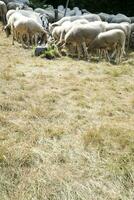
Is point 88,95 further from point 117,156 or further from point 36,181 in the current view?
point 36,181

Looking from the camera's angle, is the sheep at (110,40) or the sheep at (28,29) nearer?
the sheep at (110,40)

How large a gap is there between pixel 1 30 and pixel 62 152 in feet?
34.0

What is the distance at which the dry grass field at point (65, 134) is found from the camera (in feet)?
16.9

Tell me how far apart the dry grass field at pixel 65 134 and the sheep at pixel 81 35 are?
1.71m

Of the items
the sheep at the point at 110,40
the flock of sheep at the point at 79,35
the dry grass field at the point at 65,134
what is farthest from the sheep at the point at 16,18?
the dry grass field at the point at 65,134

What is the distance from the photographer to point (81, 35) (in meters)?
11.7

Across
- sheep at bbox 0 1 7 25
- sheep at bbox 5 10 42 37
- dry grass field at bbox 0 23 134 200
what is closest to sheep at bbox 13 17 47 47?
sheep at bbox 5 10 42 37

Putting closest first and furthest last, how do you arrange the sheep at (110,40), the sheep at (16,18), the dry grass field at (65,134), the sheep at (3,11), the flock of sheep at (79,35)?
the dry grass field at (65,134) < the sheep at (110,40) < the flock of sheep at (79,35) < the sheep at (16,18) < the sheep at (3,11)

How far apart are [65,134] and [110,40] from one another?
572 centimetres

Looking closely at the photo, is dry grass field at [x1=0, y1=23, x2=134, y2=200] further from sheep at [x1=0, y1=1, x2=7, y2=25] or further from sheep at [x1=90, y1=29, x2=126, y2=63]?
sheep at [x1=0, y1=1, x2=7, y2=25]

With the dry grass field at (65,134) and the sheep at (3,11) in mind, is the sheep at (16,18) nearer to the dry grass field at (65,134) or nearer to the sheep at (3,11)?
the sheep at (3,11)

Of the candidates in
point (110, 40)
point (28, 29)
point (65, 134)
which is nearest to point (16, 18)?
point (28, 29)

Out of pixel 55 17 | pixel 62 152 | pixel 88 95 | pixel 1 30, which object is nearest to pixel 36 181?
pixel 62 152

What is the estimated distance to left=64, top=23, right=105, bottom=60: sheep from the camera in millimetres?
11711
